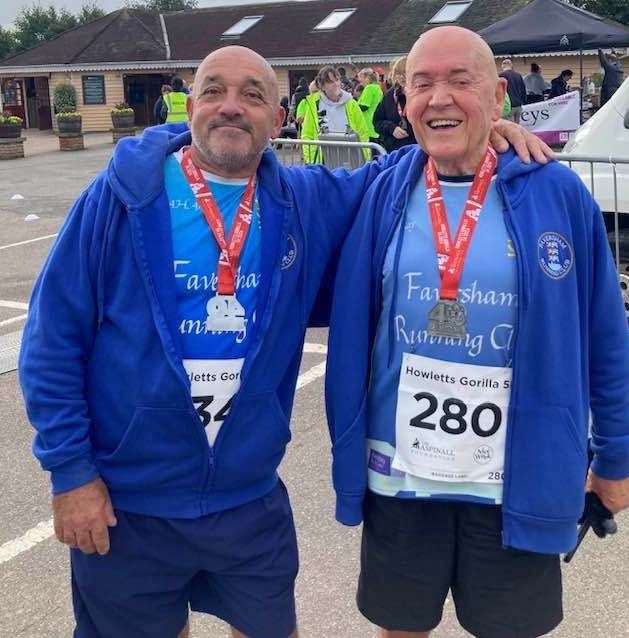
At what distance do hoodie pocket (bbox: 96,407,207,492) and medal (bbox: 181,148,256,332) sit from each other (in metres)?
0.27

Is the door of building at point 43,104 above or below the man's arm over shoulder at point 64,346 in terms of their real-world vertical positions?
above

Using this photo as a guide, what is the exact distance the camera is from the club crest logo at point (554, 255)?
206 cm

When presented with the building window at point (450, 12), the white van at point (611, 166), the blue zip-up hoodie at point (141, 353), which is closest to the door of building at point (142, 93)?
the building window at point (450, 12)

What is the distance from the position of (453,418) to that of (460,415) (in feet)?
0.07

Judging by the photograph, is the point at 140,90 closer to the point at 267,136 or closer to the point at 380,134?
the point at 380,134

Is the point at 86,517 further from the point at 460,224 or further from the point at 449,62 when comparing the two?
the point at 449,62

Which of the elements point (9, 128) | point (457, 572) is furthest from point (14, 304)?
point (9, 128)

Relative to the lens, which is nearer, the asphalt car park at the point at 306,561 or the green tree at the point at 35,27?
the asphalt car park at the point at 306,561

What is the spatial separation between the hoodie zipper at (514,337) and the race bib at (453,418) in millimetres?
19

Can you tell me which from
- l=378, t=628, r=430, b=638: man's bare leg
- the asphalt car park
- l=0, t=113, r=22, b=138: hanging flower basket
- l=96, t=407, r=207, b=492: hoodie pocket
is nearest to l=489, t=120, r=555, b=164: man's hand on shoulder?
l=96, t=407, r=207, b=492: hoodie pocket

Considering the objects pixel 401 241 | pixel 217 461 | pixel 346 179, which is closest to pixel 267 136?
pixel 346 179

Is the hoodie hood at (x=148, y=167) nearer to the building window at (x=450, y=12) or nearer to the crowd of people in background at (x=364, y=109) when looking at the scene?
the crowd of people in background at (x=364, y=109)

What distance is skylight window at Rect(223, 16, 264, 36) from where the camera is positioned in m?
37.6

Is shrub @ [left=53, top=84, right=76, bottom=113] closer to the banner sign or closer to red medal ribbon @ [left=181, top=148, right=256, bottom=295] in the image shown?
the banner sign
